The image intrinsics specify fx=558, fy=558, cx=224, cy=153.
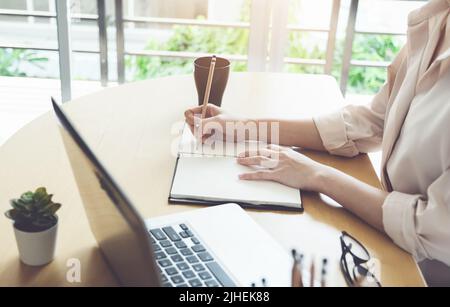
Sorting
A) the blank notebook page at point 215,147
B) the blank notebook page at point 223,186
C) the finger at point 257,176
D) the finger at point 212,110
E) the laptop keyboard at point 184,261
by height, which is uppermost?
the finger at point 212,110

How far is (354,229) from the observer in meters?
0.99

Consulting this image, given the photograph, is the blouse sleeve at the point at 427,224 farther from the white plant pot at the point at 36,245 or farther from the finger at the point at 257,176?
the white plant pot at the point at 36,245

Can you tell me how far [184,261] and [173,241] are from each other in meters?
0.06

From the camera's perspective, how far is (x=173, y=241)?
0.88 meters

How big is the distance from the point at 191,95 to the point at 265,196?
1.96 ft

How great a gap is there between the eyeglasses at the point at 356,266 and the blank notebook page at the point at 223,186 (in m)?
0.16

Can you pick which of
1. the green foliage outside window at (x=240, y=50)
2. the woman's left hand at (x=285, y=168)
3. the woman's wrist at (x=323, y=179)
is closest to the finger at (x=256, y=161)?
Answer: the woman's left hand at (x=285, y=168)

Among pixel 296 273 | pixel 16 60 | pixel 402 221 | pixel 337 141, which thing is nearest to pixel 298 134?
pixel 337 141

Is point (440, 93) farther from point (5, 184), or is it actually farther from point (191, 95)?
point (5, 184)

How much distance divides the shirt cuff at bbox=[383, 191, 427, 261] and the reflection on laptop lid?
1.55 feet

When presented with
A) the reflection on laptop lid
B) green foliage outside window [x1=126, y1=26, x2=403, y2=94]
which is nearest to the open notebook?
the reflection on laptop lid

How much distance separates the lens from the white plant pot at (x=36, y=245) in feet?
2.72

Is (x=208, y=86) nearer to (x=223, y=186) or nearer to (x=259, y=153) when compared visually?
(x=259, y=153)
